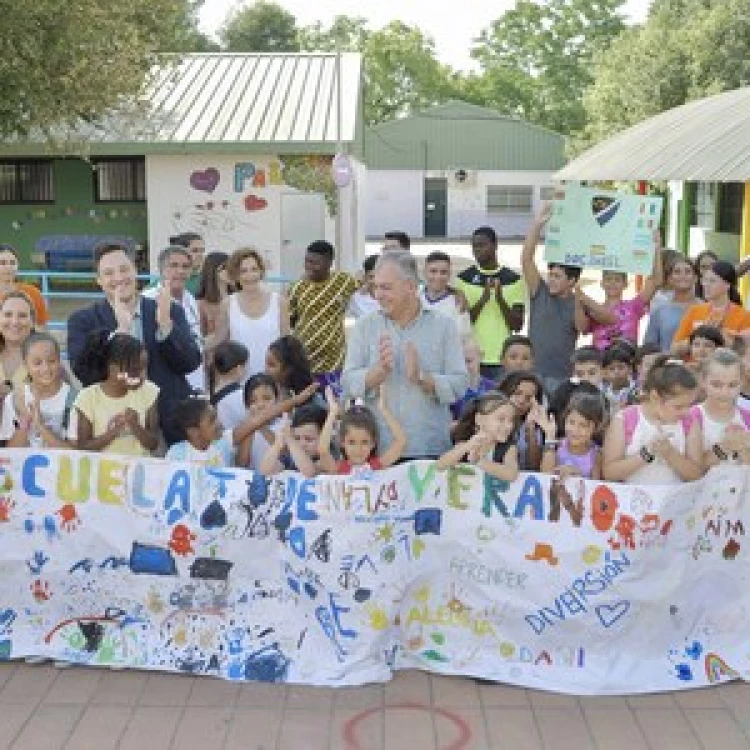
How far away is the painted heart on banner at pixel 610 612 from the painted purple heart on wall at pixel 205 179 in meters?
15.0

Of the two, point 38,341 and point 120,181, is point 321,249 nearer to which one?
point 38,341

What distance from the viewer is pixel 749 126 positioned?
17359 mm

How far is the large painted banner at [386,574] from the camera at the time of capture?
4727 millimetres

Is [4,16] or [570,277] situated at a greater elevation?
[4,16]

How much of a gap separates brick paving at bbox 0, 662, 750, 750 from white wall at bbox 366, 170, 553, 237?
42.0 metres

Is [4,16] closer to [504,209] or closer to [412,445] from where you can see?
[412,445]

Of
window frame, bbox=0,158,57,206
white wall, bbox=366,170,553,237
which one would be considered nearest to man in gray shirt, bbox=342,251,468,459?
window frame, bbox=0,158,57,206

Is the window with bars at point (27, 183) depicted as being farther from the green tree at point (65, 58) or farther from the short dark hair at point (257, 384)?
the short dark hair at point (257, 384)

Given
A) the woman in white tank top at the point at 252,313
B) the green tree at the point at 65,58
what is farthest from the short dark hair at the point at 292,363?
the green tree at the point at 65,58

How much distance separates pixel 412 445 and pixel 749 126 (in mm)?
14153

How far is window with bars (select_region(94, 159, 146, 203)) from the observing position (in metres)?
21.2

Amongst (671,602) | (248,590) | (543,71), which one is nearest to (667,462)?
(671,602)

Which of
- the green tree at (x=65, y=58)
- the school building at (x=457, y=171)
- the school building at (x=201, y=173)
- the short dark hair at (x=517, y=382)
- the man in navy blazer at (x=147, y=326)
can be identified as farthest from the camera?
the school building at (x=457, y=171)

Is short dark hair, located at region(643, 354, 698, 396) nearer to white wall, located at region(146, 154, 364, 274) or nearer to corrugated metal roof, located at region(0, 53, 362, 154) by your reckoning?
corrugated metal roof, located at region(0, 53, 362, 154)
